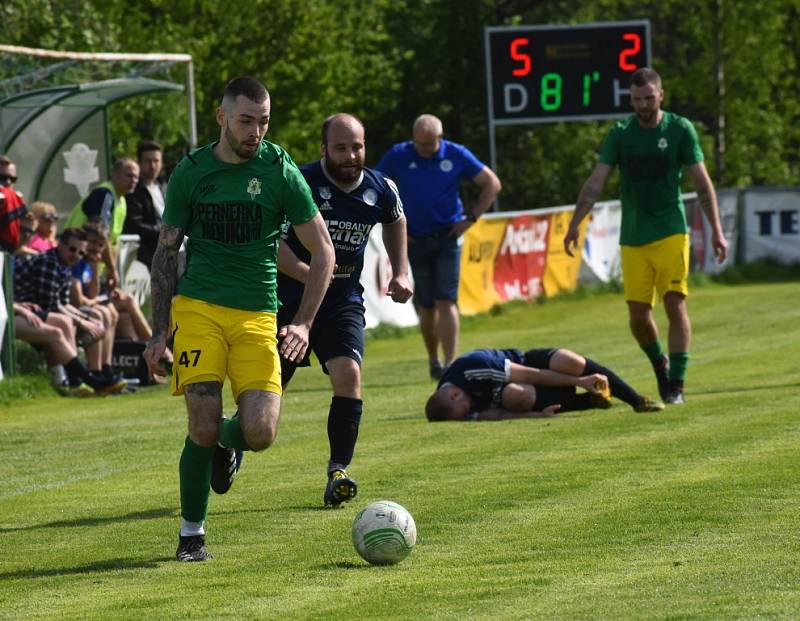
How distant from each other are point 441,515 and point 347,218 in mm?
1805

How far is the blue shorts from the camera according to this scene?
619 inches

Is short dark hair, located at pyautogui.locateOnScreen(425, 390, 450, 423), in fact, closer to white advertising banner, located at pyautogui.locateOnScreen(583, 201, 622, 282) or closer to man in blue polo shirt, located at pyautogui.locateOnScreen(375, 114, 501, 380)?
man in blue polo shirt, located at pyautogui.locateOnScreen(375, 114, 501, 380)

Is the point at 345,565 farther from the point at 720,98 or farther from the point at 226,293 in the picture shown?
the point at 720,98

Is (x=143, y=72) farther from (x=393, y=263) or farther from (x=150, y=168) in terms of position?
(x=393, y=263)

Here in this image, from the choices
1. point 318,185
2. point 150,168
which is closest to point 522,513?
point 318,185

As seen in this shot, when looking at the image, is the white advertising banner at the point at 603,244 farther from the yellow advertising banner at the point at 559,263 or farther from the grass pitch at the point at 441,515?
the grass pitch at the point at 441,515

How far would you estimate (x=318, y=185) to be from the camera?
370 inches

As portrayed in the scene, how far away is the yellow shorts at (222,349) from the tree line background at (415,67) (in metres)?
20.1

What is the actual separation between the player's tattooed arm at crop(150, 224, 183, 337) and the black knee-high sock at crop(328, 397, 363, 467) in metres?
1.78

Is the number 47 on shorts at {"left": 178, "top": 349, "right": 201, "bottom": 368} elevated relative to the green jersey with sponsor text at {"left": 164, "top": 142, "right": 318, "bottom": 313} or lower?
lower

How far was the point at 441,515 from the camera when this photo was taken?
8.45m

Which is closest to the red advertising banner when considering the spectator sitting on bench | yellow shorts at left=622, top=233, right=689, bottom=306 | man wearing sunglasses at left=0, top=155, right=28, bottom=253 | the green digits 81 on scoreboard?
the green digits 81 on scoreboard

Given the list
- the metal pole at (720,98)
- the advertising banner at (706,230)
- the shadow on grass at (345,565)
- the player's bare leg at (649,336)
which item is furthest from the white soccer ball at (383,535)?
the metal pole at (720,98)

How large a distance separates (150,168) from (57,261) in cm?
207
